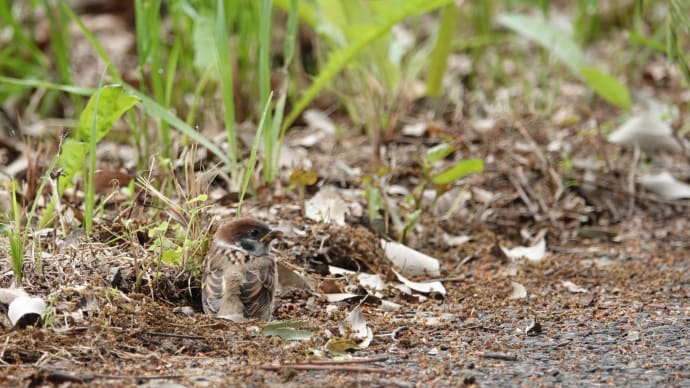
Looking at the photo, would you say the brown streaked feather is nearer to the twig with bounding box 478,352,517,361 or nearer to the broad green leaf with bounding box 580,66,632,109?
the twig with bounding box 478,352,517,361

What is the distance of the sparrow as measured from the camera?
3.68m

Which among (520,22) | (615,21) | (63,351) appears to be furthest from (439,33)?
(63,351)

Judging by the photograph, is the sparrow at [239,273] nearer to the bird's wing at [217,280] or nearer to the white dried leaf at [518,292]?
the bird's wing at [217,280]

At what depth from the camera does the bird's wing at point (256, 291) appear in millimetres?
3684

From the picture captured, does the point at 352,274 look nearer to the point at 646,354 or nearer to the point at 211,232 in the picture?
the point at 211,232

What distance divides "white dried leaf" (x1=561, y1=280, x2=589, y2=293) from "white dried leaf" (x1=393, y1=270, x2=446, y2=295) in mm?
570

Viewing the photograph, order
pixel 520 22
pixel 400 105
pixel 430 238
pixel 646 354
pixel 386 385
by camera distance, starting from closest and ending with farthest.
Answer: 1. pixel 386 385
2. pixel 646 354
3. pixel 430 238
4. pixel 400 105
5. pixel 520 22

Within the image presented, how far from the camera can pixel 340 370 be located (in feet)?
10.00

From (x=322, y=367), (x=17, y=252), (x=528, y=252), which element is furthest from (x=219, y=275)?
(x=528, y=252)

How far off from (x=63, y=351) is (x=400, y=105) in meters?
3.30

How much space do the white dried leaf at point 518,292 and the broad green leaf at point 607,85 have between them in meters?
2.19

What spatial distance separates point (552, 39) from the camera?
20.9ft

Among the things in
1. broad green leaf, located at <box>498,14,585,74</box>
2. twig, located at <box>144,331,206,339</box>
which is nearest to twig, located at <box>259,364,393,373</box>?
twig, located at <box>144,331,206,339</box>

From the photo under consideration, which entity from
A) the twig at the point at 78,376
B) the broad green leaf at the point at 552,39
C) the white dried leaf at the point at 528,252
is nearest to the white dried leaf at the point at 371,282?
the white dried leaf at the point at 528,252
